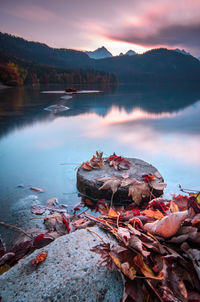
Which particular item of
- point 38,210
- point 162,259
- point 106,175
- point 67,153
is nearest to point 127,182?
point 106,175

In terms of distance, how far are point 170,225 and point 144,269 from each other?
0.73 ft

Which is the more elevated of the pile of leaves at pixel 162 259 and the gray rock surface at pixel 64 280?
the pile of leaves at pixel 162 259

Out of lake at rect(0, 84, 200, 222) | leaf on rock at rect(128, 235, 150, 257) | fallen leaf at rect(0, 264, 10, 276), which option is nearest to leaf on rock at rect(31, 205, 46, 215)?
lake at rect(0, 84, 200, 222)

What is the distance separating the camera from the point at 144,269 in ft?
2.38

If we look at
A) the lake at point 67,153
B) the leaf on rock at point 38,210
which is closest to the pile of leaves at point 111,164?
the lake at point 67,153

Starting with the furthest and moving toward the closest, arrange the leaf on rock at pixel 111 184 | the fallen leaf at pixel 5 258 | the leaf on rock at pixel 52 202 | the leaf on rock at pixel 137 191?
the leaf on rock at pixel 52 202, the leaf on rock at pixel 111 184, the leaf on rock at pixel 137 191, the fallen leaf at pixel 5 258

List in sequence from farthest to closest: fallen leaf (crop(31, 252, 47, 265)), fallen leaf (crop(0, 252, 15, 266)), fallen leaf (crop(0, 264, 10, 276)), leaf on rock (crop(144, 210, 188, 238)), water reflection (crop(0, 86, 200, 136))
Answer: water reflection (crop(0, 86, 200, 136)), fallen leaf (crop(0, 252, 15, 266)), fallen leaf (crop(0, 264, 10, 276)), fallen leaf (crop(31, 252, 47, 265)), leaf on rock (crop(144, 210, 188, 238))

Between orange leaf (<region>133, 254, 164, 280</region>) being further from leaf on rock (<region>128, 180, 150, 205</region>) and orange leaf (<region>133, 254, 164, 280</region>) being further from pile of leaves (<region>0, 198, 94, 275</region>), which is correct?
leaf on rock (<region>128, 180, 150, 205</region>)

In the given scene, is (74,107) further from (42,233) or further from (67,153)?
(42,233)

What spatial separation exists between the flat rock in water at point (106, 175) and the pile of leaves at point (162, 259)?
1201 mm

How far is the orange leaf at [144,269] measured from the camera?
70cm

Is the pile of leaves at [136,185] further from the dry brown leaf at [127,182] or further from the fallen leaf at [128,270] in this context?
the fallen leaf at [128,270]

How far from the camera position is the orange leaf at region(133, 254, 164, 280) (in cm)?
70

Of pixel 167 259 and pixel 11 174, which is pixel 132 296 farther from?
pixel 11 174
